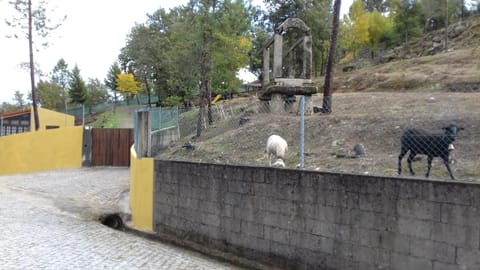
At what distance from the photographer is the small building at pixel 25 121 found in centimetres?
3291

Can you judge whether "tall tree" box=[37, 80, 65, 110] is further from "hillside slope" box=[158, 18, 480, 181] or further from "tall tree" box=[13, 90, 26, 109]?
"hillside slope" box=[158, 18, 480, 181]

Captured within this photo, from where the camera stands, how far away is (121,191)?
1516cm

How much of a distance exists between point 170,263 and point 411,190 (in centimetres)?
409

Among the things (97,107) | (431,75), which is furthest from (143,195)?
(97,107)

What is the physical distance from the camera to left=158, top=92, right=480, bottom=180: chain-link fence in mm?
7711

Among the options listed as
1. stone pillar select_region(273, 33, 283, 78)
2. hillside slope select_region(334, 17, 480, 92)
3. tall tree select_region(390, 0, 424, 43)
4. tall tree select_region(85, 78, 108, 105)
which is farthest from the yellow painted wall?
tall tree select_region(85, 78, 108, 105)

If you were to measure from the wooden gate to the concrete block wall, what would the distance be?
1394cm

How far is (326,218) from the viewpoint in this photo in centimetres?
663

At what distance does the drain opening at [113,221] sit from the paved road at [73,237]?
0.22 meters

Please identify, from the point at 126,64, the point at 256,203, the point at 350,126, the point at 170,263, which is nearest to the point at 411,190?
the point at 256,203

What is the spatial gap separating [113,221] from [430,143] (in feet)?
26.4

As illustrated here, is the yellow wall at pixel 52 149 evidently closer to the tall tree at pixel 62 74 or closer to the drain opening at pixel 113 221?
the drain opening at pixel 113 221

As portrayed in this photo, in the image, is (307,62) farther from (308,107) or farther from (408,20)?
(408,20)

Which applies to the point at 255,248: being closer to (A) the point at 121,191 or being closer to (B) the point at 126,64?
(A) the point at 121,191
